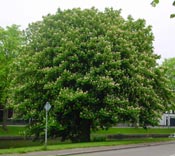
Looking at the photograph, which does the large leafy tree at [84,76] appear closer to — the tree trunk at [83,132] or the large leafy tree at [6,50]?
the tree trunk at [83,132]

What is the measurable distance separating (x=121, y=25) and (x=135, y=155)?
712 inches

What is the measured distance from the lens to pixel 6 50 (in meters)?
52.4

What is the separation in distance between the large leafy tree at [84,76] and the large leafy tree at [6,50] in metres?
14.1

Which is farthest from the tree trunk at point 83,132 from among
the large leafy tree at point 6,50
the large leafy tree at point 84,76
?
the large leafy tree at point 6,50

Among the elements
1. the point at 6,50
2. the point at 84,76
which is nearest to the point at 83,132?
the point at 84,76

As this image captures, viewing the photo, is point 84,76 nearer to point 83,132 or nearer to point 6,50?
point 83,132

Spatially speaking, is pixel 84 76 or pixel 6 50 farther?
pixel 6 50

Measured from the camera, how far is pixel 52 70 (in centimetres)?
3170

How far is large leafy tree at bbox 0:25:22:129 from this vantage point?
50062mm

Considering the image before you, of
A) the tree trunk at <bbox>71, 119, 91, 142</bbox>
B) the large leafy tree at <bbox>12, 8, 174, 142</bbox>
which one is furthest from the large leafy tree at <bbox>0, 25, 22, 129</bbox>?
the tree trunk at <bbox>71, 119, 91, 142</bbox>

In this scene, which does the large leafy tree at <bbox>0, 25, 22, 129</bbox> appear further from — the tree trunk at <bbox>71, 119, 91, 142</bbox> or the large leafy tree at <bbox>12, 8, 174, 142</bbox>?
the tree trunk at <bbox>71, 119, 91, 142</bbox>

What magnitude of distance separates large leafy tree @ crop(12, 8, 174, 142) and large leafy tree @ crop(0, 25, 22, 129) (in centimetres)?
1408

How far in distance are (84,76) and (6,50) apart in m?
24.0

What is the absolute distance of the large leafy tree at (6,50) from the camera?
164ft
